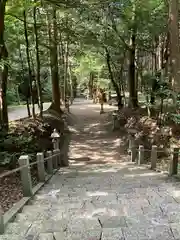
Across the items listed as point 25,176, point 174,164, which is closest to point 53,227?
point 25,176

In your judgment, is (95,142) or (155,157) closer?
(155,157)

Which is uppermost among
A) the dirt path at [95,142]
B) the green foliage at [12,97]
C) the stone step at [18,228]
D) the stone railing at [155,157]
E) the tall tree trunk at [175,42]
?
the tall tree trunk at [175,42]

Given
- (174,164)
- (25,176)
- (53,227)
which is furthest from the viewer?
(174,164)

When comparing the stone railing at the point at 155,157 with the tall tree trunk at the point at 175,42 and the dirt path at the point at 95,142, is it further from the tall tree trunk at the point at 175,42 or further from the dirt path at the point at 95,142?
the tall tree trunk at the point at 175,42

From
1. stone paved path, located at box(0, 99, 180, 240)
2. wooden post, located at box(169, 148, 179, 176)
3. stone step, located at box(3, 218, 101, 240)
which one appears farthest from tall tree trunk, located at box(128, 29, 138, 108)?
stone step, located at box(3, 218, 101, 240)

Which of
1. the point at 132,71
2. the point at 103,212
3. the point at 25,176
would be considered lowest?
the point at 103,212

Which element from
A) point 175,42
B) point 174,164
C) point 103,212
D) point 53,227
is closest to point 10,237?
point 53,227

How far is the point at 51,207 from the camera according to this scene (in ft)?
15.3

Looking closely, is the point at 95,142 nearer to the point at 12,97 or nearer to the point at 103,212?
the point at 103,212

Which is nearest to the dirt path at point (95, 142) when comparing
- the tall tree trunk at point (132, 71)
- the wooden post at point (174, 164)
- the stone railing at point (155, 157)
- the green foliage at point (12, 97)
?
the stone railing at point (155, 157)

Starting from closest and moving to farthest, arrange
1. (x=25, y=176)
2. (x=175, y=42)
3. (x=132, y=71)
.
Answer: (x=25, y=176) → (x=175, y=42) → (x=132, y=71)

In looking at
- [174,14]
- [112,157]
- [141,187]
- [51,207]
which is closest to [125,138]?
[112,157]

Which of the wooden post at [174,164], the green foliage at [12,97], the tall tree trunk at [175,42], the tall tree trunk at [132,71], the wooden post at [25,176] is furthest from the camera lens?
the green foliage at [12,97]

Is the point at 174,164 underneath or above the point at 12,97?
underneath
